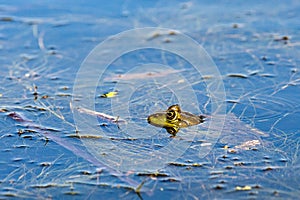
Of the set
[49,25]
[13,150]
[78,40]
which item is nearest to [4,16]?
[49,25]

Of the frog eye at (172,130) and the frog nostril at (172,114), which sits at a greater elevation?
the frog nostril at (172,114)

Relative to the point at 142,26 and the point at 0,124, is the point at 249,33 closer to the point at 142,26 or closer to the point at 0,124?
the point at 142,26

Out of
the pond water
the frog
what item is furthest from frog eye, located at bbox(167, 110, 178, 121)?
the pond water

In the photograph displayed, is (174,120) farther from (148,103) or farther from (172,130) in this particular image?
(148,103)

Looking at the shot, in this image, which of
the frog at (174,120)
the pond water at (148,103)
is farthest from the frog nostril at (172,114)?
the pond water at (148,103)

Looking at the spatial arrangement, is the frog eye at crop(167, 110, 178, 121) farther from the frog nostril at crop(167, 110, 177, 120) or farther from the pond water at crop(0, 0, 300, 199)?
the pond water at crop(0, 0, 300, 199)

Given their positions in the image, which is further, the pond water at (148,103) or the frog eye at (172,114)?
the frog eye at (172,114)

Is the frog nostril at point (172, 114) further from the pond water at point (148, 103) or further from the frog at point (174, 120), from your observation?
the pond water at point (148, 103)

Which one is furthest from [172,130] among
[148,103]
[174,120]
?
[148,103]
